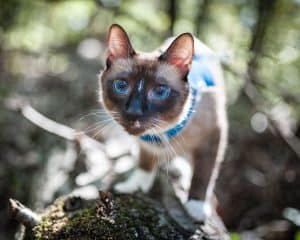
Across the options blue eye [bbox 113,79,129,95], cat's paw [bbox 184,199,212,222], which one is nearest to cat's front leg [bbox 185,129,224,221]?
cat's paw [bbox 184,199,212,222]

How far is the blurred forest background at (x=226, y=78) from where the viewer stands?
13.5 ft

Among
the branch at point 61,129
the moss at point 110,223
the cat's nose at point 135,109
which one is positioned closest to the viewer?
the moss at point 110,223

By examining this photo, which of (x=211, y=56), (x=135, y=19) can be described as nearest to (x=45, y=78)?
(x=135, y=19)

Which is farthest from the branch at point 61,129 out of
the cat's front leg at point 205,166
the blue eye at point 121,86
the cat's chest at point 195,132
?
the cat's front leg at point 205,166

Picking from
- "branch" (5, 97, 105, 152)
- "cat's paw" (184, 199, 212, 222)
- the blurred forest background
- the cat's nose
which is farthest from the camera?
the blurred forest background

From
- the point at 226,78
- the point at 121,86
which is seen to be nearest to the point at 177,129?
the point at 121,86

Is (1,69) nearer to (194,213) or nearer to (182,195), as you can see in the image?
(182,195)

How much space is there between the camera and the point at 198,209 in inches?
117

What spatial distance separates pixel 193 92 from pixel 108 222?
3.64ft

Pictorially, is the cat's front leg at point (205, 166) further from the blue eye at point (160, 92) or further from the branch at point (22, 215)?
the branch at point (22, 215)

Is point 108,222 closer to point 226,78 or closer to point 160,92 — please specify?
point 160,92

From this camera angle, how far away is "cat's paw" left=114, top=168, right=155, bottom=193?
3.05 metres

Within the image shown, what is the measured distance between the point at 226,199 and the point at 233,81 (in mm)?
1670

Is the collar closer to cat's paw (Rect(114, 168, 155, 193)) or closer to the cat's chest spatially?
the cat's chest
